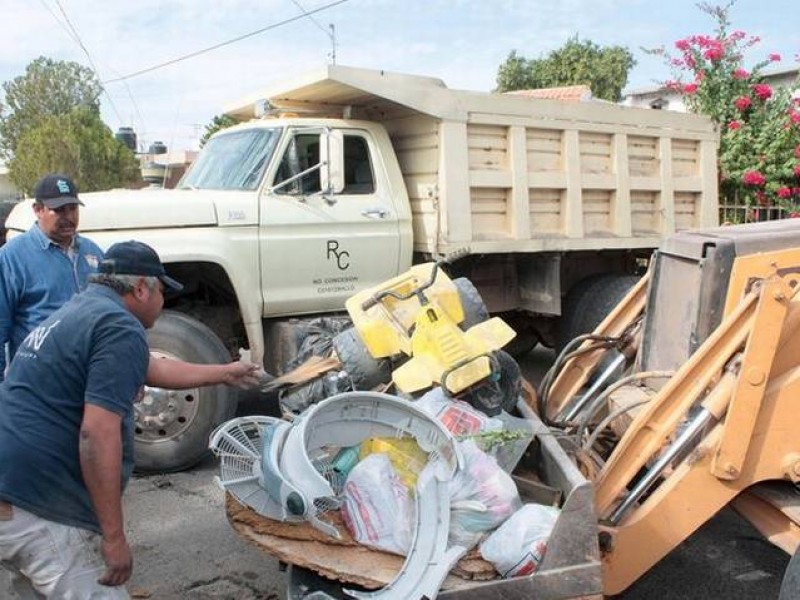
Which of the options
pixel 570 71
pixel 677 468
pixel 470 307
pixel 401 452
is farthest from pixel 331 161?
pixel 570 71

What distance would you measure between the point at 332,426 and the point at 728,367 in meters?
1.52

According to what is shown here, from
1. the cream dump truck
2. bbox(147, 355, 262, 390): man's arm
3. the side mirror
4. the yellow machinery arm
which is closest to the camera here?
the yellow machinery arm

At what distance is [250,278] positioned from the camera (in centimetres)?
526

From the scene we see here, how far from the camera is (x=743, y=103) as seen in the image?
978 cm

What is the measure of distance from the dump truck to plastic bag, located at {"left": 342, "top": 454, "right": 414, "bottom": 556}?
0.05 meters

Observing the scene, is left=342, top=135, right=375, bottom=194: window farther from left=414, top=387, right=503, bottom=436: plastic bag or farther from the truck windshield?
left=414, top=387, right=503, bottom=436: plastic bag

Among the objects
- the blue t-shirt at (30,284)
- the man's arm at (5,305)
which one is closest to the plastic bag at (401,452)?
the blue t-shirt at (30,284)

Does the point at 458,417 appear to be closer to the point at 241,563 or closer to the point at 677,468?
the point at 677,468

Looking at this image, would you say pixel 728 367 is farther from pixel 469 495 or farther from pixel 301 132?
pixel 301 132

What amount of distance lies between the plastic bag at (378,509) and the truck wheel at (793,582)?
1287mm

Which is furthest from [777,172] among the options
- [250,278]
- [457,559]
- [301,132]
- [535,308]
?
[457,559]

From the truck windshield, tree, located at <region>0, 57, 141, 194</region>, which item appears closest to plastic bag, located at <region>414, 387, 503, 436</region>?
the truck windshield

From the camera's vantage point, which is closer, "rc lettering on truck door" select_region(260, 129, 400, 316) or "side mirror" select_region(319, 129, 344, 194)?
"rc lettering on truck door" select_region(260, 129, 400, 316)

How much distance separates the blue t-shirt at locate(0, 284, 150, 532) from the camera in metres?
2.28
